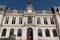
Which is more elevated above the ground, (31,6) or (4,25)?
(31,6)

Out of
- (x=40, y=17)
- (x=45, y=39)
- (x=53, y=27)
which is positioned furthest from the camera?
(x=40, y=17)

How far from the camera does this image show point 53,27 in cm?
3216

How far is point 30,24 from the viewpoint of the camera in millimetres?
31938

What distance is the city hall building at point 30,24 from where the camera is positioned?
100 feet

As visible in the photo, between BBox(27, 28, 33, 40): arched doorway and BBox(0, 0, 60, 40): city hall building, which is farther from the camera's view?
BBox(0, 0, 60, 40): city hall building

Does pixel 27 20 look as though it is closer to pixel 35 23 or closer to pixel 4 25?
pixel 35 23

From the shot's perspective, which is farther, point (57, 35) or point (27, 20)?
point (27, 20)

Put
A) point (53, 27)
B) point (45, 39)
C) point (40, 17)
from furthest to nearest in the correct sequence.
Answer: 1. point (40, 17)
2. point (53, 27)
3. point (45, 39)

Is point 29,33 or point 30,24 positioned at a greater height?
point 30,24

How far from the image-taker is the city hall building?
30594 mm

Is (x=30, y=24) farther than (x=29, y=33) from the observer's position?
Yes

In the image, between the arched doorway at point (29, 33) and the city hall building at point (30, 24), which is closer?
the arched doorway at point (29, 33)

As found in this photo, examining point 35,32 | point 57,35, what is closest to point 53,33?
point 57,35

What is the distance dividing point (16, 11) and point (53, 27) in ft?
42.9
